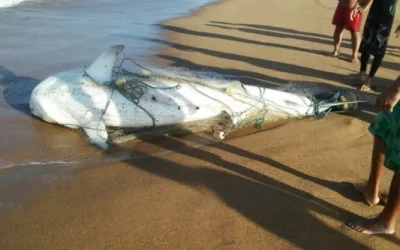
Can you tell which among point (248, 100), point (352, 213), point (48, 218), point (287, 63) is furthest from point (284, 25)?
point (48, 218)

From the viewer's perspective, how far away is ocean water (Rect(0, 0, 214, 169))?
4301 millimetres

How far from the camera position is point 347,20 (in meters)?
7.11

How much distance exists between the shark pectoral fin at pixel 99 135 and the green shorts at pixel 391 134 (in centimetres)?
265

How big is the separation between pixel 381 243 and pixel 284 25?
870cm

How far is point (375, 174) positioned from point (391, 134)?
49 cm

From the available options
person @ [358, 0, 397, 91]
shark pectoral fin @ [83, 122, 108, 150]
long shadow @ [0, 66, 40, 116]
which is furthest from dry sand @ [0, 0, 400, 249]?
long shadow @ [0, 66, 40, 116]

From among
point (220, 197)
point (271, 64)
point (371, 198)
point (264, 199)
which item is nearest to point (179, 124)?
point (220, 197)

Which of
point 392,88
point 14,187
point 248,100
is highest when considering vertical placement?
point 392,88

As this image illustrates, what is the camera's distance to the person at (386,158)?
2.64 m

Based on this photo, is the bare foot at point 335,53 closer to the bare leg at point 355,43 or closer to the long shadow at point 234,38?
the long shadow at point 234,38

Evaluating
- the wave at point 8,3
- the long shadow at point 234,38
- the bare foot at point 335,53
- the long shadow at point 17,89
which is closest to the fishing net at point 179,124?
the long shadow at point 17,89

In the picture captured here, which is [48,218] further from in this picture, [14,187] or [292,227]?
[292,227]

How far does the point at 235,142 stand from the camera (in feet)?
14.4

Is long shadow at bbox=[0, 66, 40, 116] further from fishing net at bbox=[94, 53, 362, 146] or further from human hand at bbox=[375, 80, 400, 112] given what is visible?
human hand at bbox=[375, 80, 400, 112]
